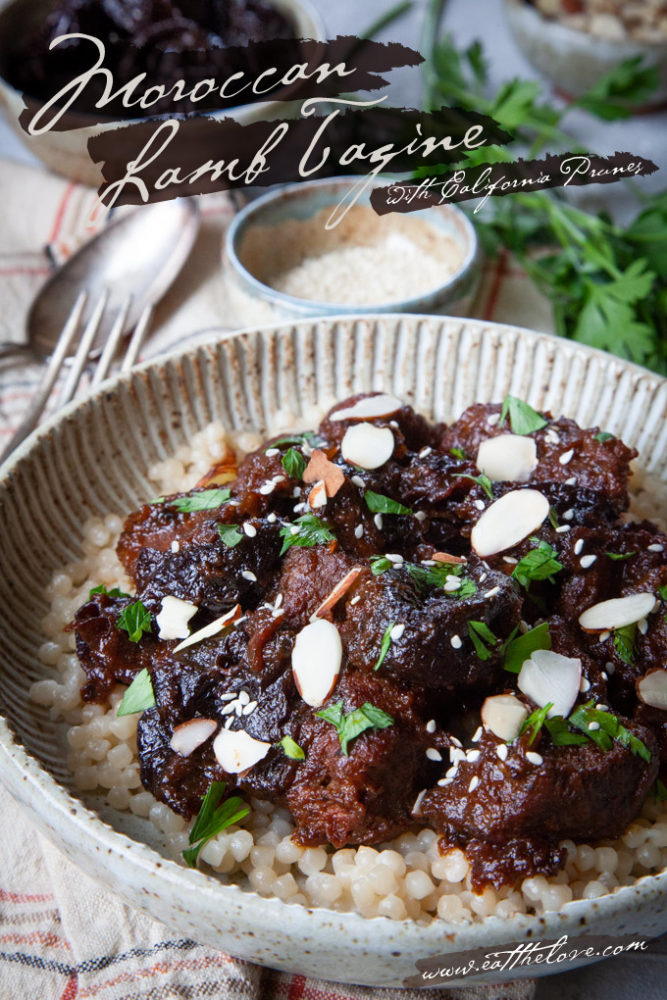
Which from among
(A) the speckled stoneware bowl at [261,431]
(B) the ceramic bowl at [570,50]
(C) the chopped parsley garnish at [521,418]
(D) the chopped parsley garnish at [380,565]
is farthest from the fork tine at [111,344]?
(B) the ceramic bowl at [570,50]

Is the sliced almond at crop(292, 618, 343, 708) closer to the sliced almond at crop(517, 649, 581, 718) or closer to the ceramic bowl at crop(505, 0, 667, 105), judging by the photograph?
the sliced almond at crop(517, 649, 581, 718)

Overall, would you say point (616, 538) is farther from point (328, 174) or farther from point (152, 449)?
point (328, 174)

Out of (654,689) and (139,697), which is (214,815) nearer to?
(139,697)

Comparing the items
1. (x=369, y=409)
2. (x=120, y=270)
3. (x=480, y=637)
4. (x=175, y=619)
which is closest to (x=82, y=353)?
(x=120, y=270)

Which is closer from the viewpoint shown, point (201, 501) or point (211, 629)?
point (211, 629)

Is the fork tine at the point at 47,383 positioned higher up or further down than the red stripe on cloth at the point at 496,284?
higher up

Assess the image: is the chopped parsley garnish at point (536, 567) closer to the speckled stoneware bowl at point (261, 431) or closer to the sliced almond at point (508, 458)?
the sliced almond at point (508, 458)

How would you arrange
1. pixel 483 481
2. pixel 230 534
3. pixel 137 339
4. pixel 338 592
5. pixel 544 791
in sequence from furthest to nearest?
pixel 137 339
pixel 483 481
pixel 230 534
pixel 338 592
pixel 544 791
